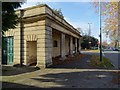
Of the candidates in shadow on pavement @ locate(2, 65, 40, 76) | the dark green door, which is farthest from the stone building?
shadow on pavement @ locate(2, 65, 40, 76)

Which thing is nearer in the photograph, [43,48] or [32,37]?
[43,48]

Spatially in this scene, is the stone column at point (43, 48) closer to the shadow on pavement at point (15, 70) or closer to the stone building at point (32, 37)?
the stone building at point (32, 37)

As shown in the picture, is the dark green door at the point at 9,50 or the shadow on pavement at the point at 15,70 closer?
the shadow on pavement at the point at 15,70

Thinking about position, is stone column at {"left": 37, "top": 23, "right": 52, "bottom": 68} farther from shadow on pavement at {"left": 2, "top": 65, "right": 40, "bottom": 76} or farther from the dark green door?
the dark green door

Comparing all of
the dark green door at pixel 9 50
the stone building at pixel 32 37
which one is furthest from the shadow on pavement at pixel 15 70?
the dark green door at pixel 9 50

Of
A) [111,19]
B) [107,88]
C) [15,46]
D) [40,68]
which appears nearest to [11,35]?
[15,46]

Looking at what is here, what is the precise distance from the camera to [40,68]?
17266 mm

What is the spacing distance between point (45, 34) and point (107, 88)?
27.9ft

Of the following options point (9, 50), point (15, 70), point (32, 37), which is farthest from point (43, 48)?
point (9, 50)

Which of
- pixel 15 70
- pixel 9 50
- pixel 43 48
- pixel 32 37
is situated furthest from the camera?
pixel 9 50

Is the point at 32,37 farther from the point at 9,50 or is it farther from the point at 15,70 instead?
the point at 15,70

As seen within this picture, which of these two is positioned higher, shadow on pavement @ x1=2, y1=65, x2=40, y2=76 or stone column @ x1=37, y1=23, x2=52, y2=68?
stone column @ x1=37, y1=23, x2=52, y2=68

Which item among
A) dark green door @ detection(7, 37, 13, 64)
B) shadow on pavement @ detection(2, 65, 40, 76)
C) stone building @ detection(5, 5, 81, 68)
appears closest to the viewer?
shadow on pavement @ detection(2, 65, 40, 76)

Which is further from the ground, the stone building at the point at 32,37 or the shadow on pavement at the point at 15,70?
the stone building at the point at 32,37
